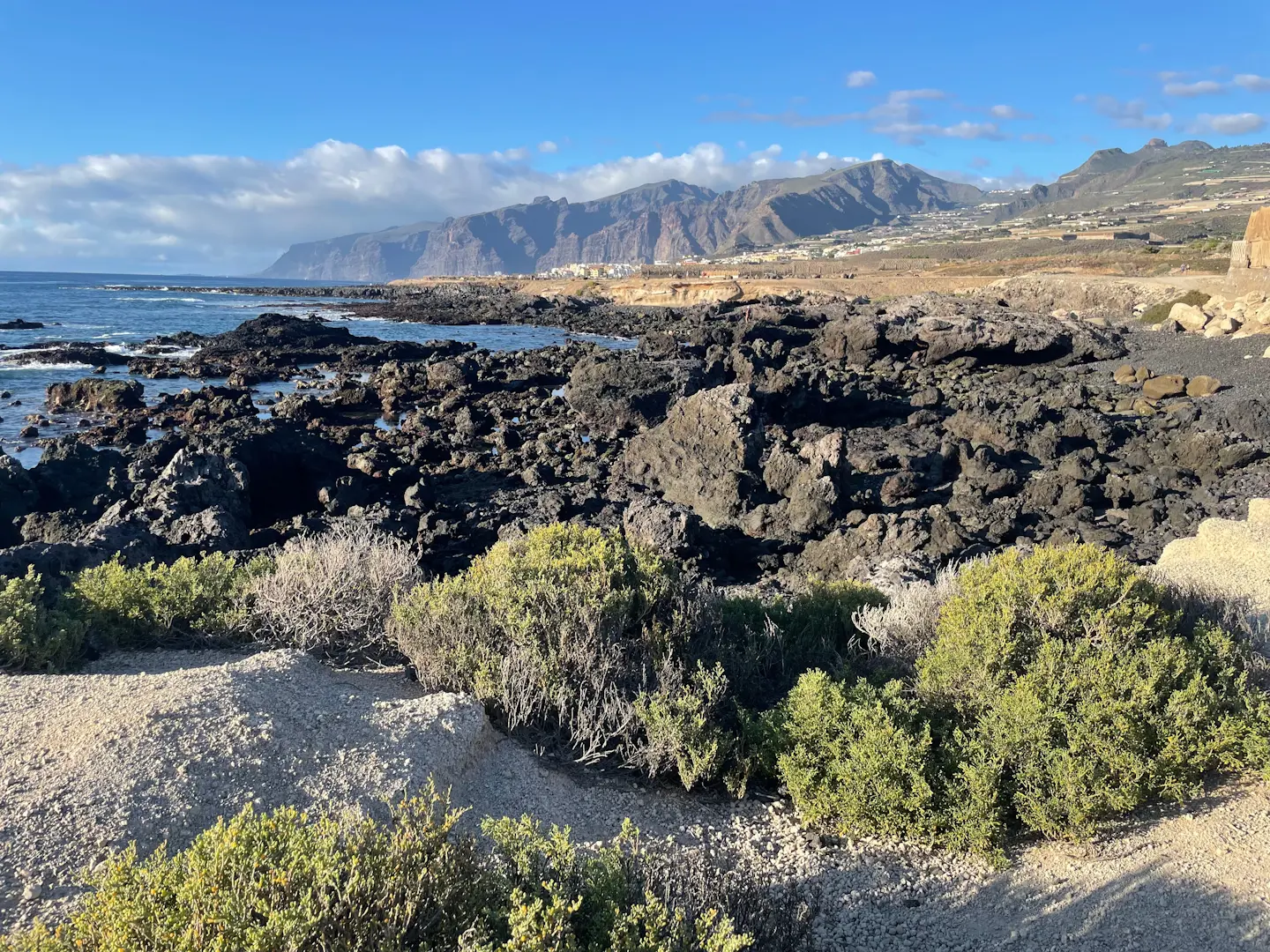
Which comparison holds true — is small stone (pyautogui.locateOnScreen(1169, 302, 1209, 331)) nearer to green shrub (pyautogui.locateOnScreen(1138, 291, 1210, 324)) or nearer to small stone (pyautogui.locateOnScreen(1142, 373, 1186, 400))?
green shrub (pyautogui.locateOnScreen(1138, 291, 1210, 324))

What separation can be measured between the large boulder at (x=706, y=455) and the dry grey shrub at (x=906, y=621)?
632 cm

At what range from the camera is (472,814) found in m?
4.66

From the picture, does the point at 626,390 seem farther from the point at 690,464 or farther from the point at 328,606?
the point at 328,606

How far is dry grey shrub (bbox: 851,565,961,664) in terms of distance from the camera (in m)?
6.31

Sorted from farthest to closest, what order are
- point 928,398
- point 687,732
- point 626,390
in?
point 928,398, point 626,390, point 687,732

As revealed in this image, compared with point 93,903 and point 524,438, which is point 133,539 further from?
point 524,438

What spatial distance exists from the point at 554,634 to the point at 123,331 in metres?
61.2

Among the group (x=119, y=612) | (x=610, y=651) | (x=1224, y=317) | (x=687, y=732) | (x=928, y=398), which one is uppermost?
(x=1224, y=317)

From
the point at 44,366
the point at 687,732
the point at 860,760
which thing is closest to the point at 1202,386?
the point at 860,760

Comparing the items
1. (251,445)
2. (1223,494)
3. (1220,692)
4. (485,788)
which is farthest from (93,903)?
(1223,494)

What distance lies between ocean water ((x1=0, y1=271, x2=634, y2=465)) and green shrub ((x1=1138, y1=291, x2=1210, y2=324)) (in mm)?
25895

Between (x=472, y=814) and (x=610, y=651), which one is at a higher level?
(x=610, y=651)

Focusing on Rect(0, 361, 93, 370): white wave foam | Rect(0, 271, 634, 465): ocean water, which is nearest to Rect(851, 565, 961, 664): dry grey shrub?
Rect(0, 271, 634, 465): ocean water

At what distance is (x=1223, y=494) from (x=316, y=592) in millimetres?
14209
